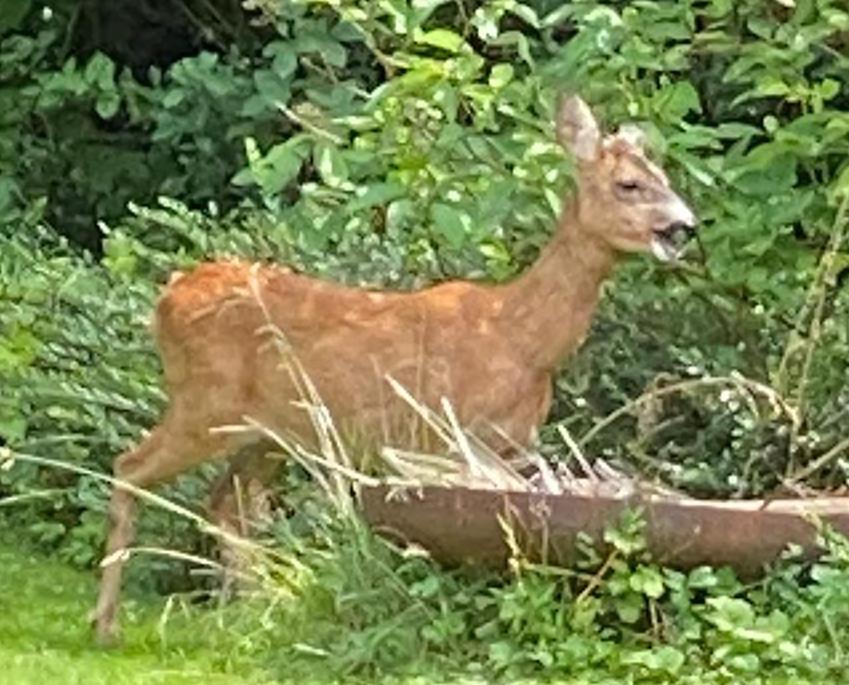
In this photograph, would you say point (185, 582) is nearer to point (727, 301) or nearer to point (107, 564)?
point (107, 564)

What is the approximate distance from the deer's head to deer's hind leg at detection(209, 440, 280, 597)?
3.91 feet

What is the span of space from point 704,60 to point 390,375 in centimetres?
344

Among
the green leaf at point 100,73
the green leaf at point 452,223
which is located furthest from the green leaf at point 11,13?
the green leaf at point 452,223

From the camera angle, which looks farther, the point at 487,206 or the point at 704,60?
the point at 704,60

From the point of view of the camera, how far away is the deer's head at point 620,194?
29.9ft

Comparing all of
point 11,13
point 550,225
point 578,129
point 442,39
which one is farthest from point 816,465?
point 11,13

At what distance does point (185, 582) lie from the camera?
32.8 ft

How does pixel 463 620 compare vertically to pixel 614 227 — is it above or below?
below

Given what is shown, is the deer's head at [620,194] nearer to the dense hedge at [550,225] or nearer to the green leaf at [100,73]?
the dense hedge at [550,225]

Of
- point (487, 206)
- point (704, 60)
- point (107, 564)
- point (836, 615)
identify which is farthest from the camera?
point (704, 60)

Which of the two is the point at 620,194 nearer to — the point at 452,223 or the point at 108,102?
the point at 452,223

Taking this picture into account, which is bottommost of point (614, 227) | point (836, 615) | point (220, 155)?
point (220, 155)

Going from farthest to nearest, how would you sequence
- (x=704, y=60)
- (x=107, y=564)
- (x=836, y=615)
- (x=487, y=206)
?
(x=704, y=60) < (x=487, y=206) < (x=107, y=564) < (x=836, y=615)

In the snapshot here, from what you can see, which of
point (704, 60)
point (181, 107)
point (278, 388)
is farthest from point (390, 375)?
point (181, 107)
